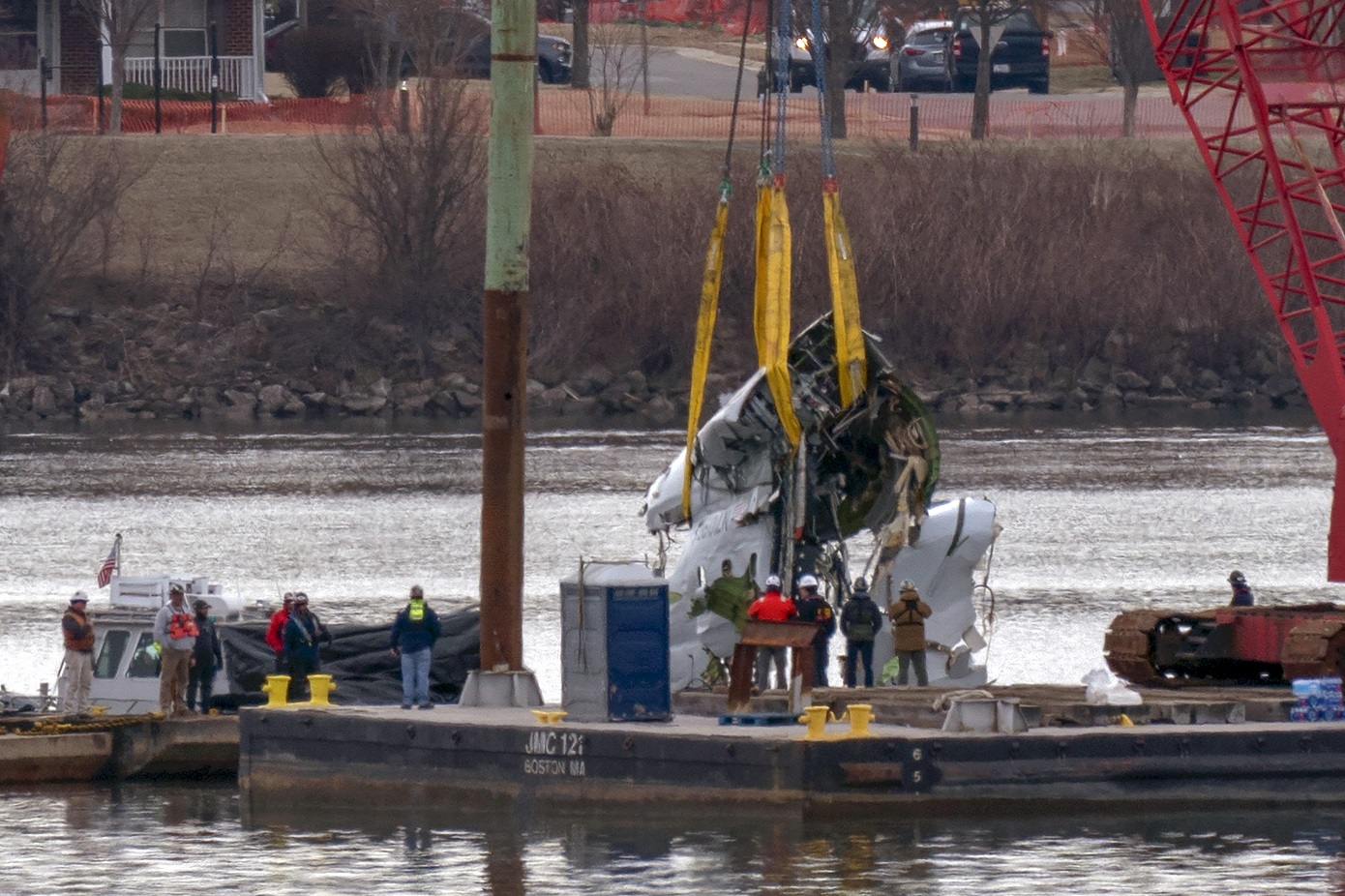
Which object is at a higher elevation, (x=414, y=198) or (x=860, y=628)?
(x=414, y=198)

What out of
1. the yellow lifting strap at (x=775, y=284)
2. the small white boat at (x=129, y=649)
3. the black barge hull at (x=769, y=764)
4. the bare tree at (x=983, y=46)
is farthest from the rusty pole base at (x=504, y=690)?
the bare tree at (x=983, y=46)

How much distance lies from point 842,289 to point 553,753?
22.6 feet

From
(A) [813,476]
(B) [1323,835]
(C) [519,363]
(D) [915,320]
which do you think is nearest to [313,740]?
(C) [519,363]

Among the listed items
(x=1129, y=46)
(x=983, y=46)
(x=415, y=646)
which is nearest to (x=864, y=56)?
(x=983, y=46)

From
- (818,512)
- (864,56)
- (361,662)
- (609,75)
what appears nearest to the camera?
(361,662)

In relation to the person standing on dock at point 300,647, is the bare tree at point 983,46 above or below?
above

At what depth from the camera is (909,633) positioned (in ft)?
85.9

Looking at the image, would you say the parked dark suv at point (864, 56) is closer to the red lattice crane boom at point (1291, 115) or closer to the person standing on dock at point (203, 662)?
the red lattice crane boom at point (1291, 115)

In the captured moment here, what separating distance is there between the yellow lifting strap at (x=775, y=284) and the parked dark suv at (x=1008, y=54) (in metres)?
61.5

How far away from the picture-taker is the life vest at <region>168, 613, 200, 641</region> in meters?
25.2

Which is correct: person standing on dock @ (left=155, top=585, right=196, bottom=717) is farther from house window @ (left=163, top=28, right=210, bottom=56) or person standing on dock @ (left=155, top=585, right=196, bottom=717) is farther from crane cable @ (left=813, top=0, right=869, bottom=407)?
house window @ (left=163, top=28, right=210, bottom=56)

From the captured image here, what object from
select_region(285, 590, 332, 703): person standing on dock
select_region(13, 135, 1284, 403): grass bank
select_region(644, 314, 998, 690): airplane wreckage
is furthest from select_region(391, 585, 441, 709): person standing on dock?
select_region(13, 135, 1284, 403): grass bank

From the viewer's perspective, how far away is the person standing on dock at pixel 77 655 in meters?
25.9

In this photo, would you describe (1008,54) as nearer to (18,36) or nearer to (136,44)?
(136,44)
